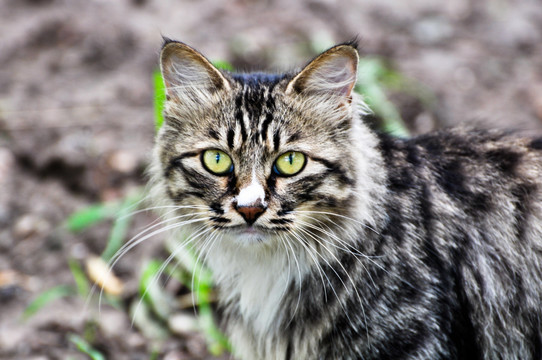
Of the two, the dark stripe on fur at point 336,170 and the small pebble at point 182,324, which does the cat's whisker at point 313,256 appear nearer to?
the dark stripe on fur at point 336,170

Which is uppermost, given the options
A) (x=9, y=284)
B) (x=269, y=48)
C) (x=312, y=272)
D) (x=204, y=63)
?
(x=269, y=48)

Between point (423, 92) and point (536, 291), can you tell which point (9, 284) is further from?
point (423, 92)

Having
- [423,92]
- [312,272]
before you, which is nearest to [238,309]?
[312,272]

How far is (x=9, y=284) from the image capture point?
370 cm

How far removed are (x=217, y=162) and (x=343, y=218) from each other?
569 millimetres

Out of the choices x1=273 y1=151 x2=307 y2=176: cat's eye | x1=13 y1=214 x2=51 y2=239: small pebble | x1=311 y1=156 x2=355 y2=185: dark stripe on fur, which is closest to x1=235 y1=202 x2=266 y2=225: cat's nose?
x1=273 y1=151 x2=307 y2=176: cat's eye

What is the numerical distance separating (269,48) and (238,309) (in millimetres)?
2883

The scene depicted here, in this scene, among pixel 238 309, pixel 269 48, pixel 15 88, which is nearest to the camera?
pixel 238 309

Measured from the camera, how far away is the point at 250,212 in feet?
7.59

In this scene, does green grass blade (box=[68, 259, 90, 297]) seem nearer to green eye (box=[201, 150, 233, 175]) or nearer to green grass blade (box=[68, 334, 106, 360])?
green grass blade (box=[68, 334, 106, 360])

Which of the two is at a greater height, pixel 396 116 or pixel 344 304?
pixel 396 116

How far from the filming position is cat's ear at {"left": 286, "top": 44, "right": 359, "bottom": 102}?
2424mm

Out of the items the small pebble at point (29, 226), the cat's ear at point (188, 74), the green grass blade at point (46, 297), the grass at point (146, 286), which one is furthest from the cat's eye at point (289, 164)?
the small pebble at point (29, 226)

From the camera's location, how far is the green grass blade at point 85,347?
3258 mm
